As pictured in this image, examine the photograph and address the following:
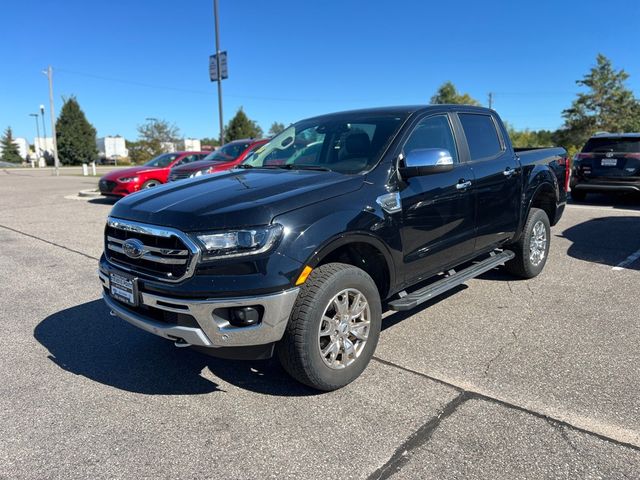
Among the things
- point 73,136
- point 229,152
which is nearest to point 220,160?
point 229,152

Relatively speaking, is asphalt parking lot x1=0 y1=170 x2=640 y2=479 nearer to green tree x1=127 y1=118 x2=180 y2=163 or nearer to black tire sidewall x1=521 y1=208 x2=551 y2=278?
black tire sidewall x1=521 y1=208 x2=551 y2=278

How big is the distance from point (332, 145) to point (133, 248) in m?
1.84

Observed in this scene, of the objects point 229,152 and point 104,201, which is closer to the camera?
point 229,152

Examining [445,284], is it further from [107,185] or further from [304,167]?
[107,185]

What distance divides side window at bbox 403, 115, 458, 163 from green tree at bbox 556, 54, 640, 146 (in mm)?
35428

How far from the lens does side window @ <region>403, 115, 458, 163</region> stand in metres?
3.93

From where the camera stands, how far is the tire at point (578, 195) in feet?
38.9

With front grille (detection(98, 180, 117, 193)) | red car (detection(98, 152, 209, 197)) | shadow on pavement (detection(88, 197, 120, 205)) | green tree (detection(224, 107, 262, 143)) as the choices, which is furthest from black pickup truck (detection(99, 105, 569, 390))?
green tree (detection(224, 107, 262, 143))

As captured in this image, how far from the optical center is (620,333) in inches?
161

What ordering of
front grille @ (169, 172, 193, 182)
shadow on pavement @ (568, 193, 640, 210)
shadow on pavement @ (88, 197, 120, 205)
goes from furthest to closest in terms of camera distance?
shadow on pavement @ (88, 197, 120, 205) → front grille @ (169, 172, 193, 182) → shadow on pavement @ (568, 193, 640, 210)

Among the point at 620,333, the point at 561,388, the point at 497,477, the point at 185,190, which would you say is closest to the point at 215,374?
the point at 185,190

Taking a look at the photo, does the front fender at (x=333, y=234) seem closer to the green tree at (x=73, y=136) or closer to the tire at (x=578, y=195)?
the tire at (x=578, y=195)

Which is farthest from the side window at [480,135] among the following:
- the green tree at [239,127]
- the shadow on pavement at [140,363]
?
the green tree at [239,127]

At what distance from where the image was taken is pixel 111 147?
2702 inches
